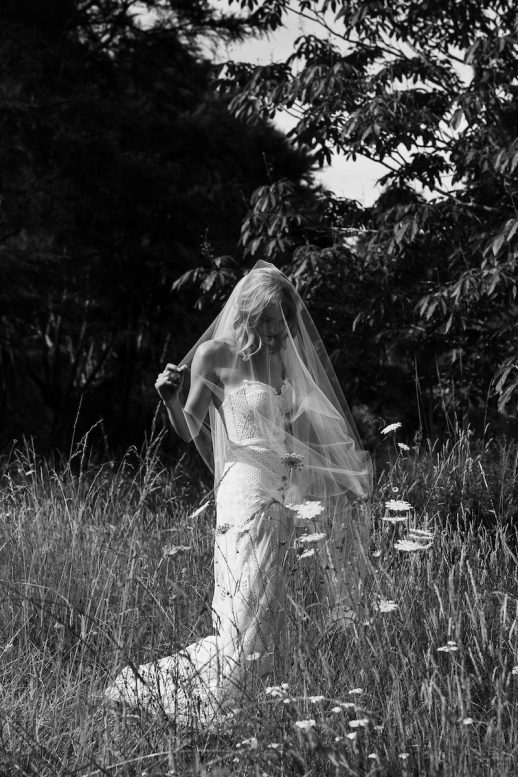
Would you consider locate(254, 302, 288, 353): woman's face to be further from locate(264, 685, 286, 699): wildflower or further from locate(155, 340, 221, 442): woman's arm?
locate(264, 685, 286, 699): wildflower

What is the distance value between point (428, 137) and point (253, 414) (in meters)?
3.53

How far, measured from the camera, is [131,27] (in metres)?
12.4

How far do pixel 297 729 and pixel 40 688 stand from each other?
3.86 feet

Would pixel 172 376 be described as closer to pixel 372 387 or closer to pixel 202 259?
pixel 372 387

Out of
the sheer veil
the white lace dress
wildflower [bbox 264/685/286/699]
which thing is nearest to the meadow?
wildflower [bbox 264/685/286/699]

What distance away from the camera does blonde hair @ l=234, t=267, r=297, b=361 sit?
11.9 ft

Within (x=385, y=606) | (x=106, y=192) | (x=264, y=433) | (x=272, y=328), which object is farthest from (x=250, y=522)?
(x=106, y=192)

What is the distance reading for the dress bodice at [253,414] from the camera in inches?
138

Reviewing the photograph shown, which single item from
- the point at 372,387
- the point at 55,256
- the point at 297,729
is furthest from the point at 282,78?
the point at 297,729

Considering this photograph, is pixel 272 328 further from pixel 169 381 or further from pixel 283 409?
pixel 169 381

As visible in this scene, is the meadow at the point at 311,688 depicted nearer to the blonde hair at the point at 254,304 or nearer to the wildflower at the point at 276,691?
the wildflower at the point at 276,691

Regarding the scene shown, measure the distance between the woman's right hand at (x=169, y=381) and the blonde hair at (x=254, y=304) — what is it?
0.28 meters

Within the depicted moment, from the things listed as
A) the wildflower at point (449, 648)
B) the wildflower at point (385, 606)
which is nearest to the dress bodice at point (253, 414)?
the wildflower at point (385, 606)

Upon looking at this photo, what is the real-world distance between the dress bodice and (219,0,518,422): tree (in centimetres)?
252
